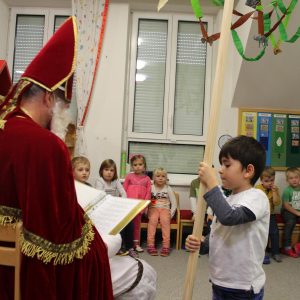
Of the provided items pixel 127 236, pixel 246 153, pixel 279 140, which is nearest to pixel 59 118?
pixel 246 153

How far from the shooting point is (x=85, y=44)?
4.16 meters

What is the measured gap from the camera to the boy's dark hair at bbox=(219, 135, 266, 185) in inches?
51.1

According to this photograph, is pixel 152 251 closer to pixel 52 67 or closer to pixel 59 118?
pixel 59 118

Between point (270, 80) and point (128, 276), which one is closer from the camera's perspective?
point (128, 276)

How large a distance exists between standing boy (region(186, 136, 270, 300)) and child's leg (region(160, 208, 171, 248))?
223 cm

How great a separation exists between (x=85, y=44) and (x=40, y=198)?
3.48 m

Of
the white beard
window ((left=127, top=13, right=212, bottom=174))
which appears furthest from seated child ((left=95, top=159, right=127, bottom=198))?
the white beard

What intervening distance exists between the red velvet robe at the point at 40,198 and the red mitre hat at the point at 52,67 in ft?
0.30

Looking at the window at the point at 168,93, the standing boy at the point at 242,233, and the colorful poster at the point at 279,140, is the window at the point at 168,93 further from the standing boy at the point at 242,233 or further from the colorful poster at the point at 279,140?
the standing boy at the point at 242,233

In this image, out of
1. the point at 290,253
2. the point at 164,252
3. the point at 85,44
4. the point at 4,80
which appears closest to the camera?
the point at 4,80

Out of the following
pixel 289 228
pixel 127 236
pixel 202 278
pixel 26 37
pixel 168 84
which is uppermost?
pixel 26 37

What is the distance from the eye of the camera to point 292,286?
2742 millimetres

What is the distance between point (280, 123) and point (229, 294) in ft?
11.0

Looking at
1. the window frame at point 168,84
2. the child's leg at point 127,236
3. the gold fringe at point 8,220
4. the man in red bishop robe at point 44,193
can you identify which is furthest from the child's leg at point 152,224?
the gold fringe at point 8,220
